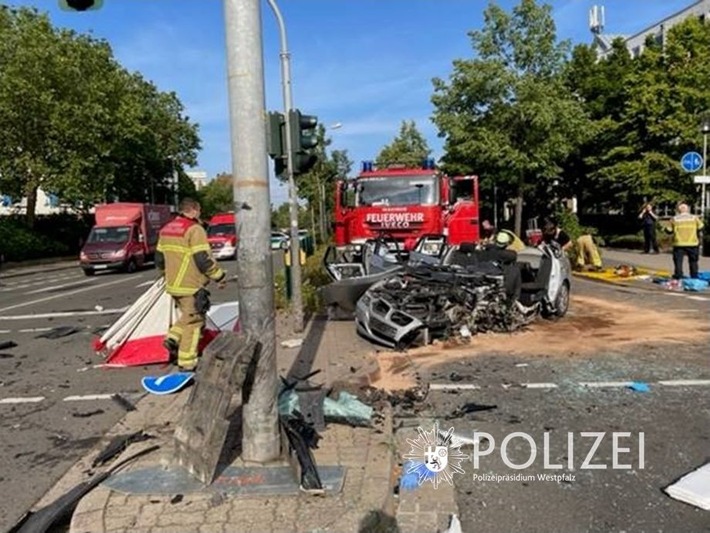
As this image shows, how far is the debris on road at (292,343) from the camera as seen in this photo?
8.70m

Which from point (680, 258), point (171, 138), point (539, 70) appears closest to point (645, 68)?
point (539, 70)

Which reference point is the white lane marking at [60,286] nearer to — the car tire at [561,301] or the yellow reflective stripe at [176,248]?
the yellow reflective stripe at [176,248]

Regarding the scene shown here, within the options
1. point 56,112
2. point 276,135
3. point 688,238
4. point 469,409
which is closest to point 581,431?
point 469,409

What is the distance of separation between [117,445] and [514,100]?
28612 millimetres

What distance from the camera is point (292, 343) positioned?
8.87 metres

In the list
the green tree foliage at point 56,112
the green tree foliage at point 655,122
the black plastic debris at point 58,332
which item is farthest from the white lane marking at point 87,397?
the green tree foliage at point 56,112

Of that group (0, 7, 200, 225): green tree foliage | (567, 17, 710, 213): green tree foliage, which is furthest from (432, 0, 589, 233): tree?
(0, 7, 200, 225): green tree foliage

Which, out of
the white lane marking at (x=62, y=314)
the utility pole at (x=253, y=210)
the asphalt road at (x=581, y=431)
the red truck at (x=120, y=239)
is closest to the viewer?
the asphalt road at (x=581, y=431)

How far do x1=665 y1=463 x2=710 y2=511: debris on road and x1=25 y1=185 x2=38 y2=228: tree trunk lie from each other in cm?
3778

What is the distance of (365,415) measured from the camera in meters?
5.17

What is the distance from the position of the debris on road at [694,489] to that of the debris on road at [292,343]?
5.34m

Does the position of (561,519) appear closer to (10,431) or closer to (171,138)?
(10,431)

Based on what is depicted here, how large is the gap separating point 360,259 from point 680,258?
7.25 metres

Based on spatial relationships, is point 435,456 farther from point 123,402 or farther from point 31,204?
point 31,204
